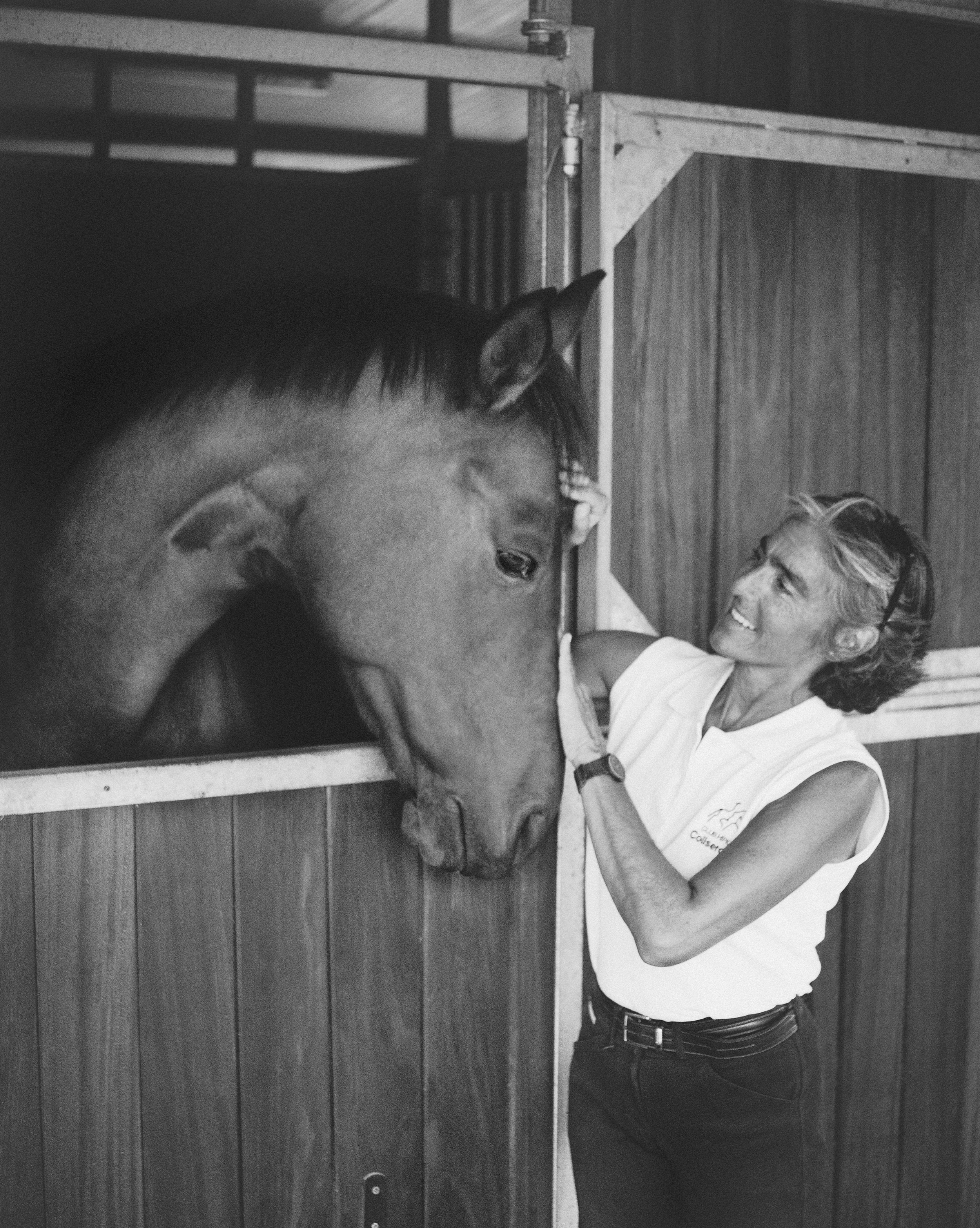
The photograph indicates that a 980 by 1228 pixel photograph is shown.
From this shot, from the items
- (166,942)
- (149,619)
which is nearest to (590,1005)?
(166,942)

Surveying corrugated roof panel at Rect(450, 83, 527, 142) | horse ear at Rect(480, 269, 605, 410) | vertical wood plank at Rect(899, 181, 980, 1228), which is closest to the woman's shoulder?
horse ear at Rect(480, 269, 605, 410)

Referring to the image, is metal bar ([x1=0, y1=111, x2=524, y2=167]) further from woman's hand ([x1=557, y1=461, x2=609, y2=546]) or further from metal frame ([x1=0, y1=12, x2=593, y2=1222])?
woman's hand ([x1=557, y1=461, x2=609, y2=546])

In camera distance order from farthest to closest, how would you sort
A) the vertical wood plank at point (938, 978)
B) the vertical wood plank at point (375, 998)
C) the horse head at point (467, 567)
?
1. the vertical wood plank at point (938, 978)
2. the vertical wood plank at point (375, 998)
3. the horse head at point (467, 567)

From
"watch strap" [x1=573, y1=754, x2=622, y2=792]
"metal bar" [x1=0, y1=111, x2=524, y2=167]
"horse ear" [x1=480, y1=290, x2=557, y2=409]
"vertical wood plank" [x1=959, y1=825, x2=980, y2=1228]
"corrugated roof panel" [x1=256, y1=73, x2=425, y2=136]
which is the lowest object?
"vertical wood plank" [x1=959, y1=825, x2=980, y2=1228]

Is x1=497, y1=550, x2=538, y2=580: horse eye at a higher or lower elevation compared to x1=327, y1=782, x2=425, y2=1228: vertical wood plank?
higher

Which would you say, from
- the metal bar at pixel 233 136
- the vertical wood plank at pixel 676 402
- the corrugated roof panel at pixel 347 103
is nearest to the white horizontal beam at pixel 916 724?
the vertical wood plank at pixel 676 402

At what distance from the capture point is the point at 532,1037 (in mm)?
1925

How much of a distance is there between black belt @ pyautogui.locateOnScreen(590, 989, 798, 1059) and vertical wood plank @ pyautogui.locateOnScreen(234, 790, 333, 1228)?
481mm

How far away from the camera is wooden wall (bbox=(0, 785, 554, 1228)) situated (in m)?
1.60

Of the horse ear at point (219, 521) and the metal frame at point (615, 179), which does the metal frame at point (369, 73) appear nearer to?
the metal frame at point (615, 179)

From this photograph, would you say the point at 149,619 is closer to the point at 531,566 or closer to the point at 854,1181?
the point at 531,566

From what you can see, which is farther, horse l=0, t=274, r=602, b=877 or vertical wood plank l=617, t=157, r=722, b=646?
vertical wood plank l=617, t=157, r=722, b=646

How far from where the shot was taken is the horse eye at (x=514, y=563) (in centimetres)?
154

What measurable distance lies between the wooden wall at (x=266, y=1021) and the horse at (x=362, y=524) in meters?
0.23
